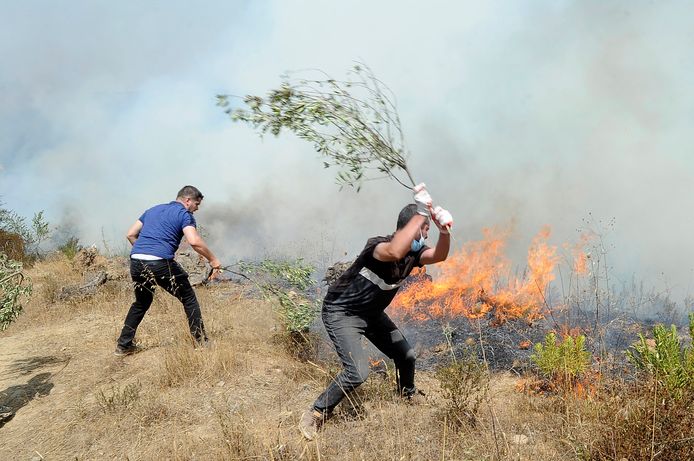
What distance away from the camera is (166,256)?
5.44m

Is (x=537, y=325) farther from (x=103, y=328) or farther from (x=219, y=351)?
(x=103, y=328)

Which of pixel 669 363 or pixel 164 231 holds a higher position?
pixel 164 231

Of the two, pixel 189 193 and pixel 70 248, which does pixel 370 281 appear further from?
pixel 70 248

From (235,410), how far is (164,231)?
2333 mm

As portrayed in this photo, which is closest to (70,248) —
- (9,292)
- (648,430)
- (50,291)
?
(50,291)

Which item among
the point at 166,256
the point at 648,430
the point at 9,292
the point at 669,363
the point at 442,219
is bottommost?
the point at 648,430

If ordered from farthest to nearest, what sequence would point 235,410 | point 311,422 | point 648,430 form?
point 235,410
point 311,422
point 648,430

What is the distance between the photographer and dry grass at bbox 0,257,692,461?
322 cm

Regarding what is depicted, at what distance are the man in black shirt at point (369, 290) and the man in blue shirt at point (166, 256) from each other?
2.04 m

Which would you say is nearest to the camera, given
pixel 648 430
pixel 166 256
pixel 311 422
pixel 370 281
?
pixel 648 430

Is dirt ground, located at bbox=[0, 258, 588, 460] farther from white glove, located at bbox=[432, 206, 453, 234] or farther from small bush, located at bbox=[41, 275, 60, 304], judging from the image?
small bush, located at bbox=[41, 275, 60, 304]

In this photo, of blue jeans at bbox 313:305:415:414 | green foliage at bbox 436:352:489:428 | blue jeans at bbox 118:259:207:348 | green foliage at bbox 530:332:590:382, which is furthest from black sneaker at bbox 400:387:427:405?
blue jeans at bbox 118:259:207:348

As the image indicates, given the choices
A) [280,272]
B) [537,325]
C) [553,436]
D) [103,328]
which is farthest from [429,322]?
[103,328]

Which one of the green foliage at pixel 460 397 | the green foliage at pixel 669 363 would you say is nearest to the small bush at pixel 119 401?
the green foliage at pixel 460 397
